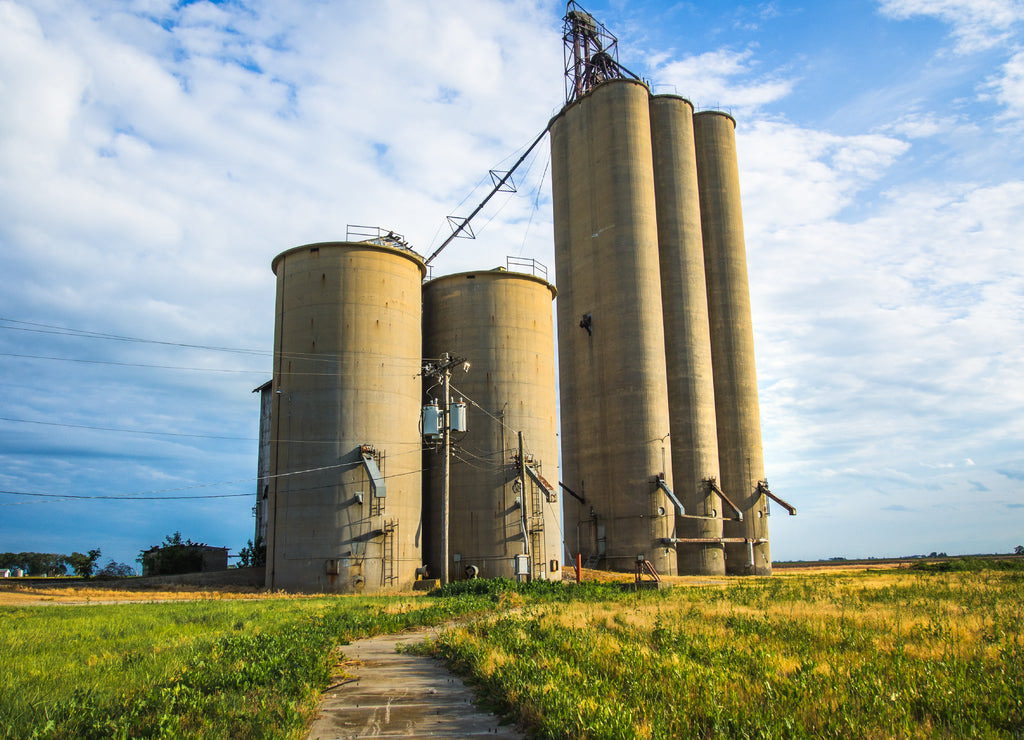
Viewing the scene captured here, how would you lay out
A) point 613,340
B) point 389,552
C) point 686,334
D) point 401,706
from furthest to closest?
point 686,334
point 613,340
point 389,552
point 401,706

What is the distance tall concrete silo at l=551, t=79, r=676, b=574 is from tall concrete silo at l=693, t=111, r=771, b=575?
29.0 feet

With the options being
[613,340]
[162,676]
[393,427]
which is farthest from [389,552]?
[162,676]

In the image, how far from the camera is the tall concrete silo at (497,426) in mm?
44812

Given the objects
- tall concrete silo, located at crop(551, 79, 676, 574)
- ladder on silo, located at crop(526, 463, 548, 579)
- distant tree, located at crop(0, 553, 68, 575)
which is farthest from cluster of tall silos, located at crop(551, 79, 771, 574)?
distant tree, located at crop(0, 553, 68, 575)

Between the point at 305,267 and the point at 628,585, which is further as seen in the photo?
the point at 305,267

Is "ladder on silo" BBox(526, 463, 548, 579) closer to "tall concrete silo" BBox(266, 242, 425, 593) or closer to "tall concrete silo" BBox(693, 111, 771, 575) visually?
"tall concrete silo" BBox(266, 242, 425, 593)

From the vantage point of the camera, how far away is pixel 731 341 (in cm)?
6097

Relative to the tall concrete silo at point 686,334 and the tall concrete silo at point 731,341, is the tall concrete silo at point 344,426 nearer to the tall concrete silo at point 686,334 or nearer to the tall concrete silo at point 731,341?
the tall concrete silo at point 686,334

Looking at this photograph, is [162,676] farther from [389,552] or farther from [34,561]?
[34,561]

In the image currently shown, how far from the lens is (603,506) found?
53656mm

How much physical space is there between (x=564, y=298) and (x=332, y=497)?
92.7ft

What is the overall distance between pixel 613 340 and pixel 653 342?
293 cm

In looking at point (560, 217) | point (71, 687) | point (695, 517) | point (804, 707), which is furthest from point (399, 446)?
point (804, 707)

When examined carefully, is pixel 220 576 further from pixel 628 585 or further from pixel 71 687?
pixel 71 687
